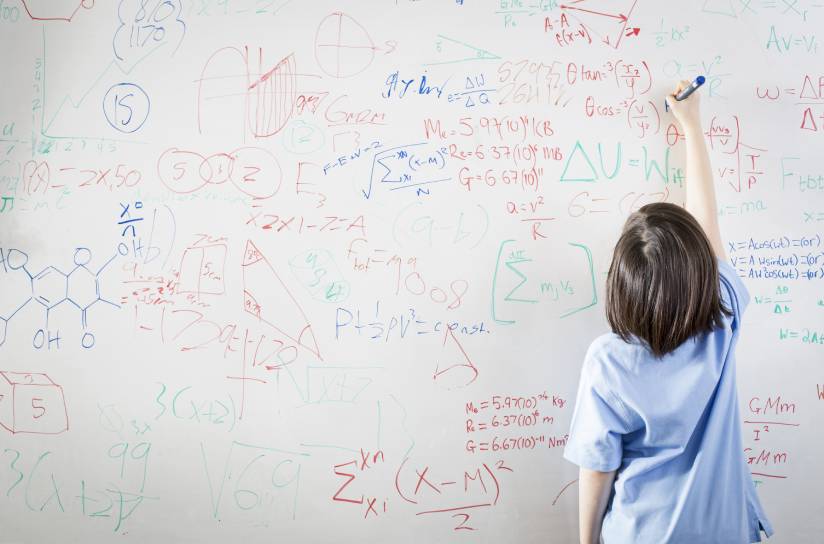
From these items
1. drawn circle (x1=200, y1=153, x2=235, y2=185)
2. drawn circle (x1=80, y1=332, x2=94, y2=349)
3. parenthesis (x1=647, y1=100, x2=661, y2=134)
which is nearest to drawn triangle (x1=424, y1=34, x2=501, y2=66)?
parenthesis (x1=647, y1=100, x2=661, y2=134)

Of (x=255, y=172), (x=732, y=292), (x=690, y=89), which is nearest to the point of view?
(x=732, y=292)

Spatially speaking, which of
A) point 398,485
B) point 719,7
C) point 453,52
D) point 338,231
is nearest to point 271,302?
point 338,231

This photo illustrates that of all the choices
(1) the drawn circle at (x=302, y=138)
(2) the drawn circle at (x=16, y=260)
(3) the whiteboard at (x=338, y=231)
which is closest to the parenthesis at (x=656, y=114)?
(3) the whiteboard at (x=338, y=231)

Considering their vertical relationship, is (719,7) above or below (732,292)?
above

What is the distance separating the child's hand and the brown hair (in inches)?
18.2

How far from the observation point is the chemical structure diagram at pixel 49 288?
1507 mm

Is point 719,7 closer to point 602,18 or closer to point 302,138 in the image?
point 602,18

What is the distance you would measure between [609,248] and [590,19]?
0.65 metres

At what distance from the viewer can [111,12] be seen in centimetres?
150

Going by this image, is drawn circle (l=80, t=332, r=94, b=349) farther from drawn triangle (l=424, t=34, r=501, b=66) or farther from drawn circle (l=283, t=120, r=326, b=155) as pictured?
drawn triangle (l=424, t=34, r=501, b=66)

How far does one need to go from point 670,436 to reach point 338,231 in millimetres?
959

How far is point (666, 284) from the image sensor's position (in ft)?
3.58

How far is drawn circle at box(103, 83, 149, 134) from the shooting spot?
1.50 metres

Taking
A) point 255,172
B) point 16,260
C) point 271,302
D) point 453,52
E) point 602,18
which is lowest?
point 271,302
